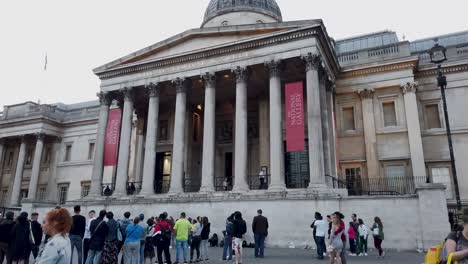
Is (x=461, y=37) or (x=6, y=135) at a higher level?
(x=461, y=37)

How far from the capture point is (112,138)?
23016mm

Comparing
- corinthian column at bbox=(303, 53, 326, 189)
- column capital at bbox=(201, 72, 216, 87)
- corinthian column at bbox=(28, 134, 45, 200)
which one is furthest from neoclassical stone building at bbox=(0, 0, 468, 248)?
corinthian column at bbox=(28, 134, 45, 200)

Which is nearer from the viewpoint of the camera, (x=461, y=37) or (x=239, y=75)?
(x=239, y=75)

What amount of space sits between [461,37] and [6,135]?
139 ft

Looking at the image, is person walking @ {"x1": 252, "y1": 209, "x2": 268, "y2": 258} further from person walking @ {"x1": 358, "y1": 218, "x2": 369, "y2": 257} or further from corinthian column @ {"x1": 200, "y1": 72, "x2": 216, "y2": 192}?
corinthian column @ {"x1": 200, "y1": 72, "x2": 216, "y2": 192}

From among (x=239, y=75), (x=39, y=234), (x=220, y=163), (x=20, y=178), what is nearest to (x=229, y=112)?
(x=220, y=163)

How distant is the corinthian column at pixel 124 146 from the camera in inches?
863

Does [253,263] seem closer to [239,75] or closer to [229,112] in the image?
[239,75]

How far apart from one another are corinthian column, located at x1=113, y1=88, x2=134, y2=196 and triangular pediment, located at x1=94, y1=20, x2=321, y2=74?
2.31m

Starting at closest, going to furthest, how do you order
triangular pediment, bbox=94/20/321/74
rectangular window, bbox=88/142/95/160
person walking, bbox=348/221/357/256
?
person walking, bbox=348/221/357/256 → triangular pediment, bbox=94/20/321/74 → rectangular window, bbox=88/142/95/160

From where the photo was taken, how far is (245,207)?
57.5ft

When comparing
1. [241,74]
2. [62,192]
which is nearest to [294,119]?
[241,74]

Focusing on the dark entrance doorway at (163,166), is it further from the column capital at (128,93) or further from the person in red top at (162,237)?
the person in red top at (162,237)

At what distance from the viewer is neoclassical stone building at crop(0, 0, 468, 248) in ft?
58.3
